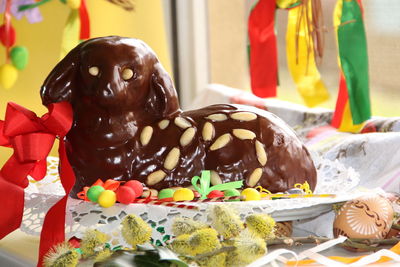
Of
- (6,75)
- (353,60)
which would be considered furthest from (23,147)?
(353,60)

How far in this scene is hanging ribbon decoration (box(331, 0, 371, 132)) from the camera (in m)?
1.04

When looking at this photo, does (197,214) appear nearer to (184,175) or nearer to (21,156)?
(184,175)

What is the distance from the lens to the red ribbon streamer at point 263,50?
1169mm

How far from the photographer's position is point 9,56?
1113mm

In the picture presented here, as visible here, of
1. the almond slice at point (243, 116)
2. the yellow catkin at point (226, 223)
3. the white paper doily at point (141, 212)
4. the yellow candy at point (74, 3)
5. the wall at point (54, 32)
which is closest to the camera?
the yellow catkin at point (226, 223)

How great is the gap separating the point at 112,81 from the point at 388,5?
597 mm

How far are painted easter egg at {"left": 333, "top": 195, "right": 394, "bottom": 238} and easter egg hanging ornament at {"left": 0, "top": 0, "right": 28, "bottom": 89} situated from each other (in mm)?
622

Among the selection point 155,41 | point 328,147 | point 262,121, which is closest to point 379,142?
point 328,147

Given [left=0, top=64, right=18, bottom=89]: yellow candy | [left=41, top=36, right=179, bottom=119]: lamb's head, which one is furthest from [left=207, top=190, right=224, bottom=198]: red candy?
[left=0, top=64, right=18, bottom=89]: yellow candy

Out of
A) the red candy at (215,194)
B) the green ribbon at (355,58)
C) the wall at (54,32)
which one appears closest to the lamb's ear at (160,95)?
the red candy at (215,194)

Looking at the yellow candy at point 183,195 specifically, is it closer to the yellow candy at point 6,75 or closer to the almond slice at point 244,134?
the almond slice at point 244,134

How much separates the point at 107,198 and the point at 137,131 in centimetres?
10

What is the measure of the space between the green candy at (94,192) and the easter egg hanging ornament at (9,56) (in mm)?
474

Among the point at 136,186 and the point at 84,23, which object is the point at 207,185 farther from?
the point at 84,23
